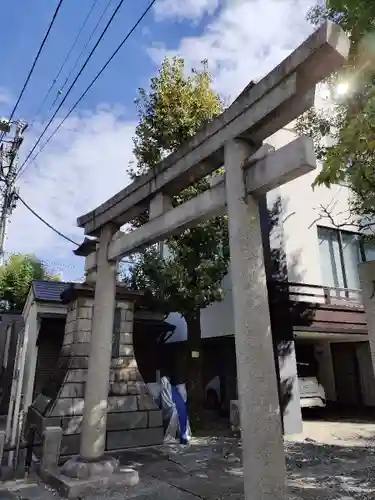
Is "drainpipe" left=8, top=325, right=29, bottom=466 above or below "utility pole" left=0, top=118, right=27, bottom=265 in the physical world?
below

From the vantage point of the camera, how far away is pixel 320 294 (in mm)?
10430

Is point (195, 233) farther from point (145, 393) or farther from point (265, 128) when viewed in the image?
point (265, 128)

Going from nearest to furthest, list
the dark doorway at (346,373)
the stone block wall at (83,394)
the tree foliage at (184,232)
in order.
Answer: the stone block wall at (83,394) < the tree foliage at (184,232) < the dark doorway at (346,373)

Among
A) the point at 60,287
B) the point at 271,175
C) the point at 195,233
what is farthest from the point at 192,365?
the point at 271,175

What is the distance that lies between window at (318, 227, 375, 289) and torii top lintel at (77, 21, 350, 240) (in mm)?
7787

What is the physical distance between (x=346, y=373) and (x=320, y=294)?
5250 millimetres

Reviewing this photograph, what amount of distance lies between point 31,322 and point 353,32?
10510 mm

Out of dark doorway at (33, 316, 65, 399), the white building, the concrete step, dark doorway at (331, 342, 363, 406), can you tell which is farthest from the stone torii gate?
dark doorway at (331, 342, 363, 406)

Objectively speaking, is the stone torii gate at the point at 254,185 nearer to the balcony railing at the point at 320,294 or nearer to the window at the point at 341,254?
the balcony railing at the point at 320,294

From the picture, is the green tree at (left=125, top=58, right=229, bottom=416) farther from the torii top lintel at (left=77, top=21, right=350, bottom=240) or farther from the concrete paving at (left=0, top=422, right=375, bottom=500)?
the torii top lintel at (left=77, top=21, right=350, bottom=240)

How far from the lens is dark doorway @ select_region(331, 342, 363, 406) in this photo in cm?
1330

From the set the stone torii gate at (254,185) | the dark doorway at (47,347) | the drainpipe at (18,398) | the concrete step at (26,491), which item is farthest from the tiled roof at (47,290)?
the stone torii gate at (254,185)

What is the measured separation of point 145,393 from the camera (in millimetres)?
8156

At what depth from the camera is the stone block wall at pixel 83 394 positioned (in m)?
7.06
